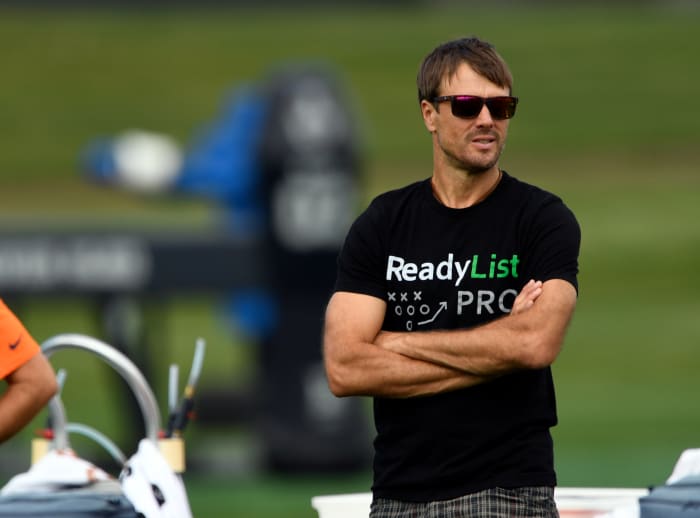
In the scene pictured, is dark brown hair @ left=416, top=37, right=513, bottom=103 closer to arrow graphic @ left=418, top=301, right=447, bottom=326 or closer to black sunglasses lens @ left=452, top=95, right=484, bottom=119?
black sunglasses lens @ left=452, top=95, right=484, bottom=119

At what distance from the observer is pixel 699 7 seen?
51.6m

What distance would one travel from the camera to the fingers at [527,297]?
4688 mm

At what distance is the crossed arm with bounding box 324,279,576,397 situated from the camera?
15.2ft

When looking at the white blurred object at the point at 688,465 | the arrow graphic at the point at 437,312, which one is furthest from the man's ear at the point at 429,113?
the white blurred object at the point at 688,465

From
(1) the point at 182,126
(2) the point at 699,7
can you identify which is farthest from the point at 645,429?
(2) the point at 699,7

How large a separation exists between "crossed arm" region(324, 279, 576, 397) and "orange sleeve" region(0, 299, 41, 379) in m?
1.00

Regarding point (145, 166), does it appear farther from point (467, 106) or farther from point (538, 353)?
→ point (538, 353)

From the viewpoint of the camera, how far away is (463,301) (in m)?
4.71

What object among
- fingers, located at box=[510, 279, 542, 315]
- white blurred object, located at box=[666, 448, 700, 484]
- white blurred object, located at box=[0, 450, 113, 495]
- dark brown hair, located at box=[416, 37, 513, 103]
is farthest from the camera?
white blurred object, located at box=[0, 450, 113, 495]

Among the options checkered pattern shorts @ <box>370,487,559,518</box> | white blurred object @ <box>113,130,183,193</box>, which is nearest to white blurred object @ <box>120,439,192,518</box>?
checkered pattern shorts @ <box>370,487,559,518</box>

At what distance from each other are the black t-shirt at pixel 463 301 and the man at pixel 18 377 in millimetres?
1063

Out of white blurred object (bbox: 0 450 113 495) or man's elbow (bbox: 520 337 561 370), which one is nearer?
man's elbow (bbox: 520 337 561 370)

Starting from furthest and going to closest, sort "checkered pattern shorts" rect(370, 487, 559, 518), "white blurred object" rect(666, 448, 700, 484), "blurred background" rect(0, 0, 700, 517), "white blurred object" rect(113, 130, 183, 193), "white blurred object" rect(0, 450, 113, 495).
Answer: "white blurred object" rect(113, 130, 183, 193)
"blurred background" rect(0, 0, 700, 517)
"white blurred object" rect(0, 450, 113, 495)
"white blurred object" rect(666, 448, 700, 484)
"checkered pattern shorts" rect(370, 487, 559, 518)

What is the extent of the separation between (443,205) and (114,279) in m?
7.63
